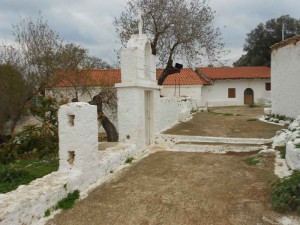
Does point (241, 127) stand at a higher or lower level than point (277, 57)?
lower

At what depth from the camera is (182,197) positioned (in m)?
5.99

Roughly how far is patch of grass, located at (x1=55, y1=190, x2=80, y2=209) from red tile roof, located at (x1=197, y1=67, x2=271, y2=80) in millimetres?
29109

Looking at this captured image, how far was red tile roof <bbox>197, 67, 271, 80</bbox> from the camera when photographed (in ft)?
111

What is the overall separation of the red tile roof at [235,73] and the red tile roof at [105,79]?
1.53m

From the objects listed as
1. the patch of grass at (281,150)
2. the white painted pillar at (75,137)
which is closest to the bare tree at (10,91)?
the white painted pillar at (75,137)

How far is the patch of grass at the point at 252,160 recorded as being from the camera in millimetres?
8008

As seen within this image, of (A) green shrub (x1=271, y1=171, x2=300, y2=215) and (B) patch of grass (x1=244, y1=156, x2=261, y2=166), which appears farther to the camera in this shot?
(B) patch of grass (x1=244, y1=156, x2=261, y2=166)

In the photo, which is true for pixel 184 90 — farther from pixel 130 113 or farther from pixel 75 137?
pixel 75 137

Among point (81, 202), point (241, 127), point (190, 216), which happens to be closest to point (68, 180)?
point (81, 202)

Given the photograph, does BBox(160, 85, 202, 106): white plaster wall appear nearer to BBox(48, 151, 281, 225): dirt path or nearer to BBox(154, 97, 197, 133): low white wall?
BBox(154, 97, 197, 133): low white wall

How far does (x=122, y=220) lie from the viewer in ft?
17.0

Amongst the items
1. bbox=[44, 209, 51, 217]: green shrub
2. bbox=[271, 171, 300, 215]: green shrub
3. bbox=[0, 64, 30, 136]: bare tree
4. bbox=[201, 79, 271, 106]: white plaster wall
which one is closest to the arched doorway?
bbox=[201, 79, 271, 106]: white plaster wall

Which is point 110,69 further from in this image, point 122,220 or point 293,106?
point 122,220

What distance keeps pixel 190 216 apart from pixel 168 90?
85.7 ft
